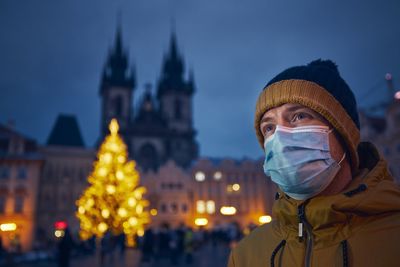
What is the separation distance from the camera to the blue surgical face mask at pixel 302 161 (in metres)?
1.86

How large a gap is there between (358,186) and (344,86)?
57 cm

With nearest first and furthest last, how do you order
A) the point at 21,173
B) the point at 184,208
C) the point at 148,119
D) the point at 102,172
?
the point at 102,172, the point at 21,173, the point at 184,208, the point at 148,119

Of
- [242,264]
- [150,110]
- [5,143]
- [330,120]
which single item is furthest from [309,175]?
[150,110]

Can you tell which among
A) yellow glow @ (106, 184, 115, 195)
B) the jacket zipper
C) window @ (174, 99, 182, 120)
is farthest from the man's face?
window @ (174, 99, 182, 120)

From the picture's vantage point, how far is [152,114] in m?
66.8

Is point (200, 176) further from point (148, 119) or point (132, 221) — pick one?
point (132, 221)

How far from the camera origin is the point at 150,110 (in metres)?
67.4

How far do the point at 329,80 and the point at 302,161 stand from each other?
1.57 feet

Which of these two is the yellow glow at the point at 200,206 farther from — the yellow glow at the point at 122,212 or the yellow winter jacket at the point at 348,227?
the yellow winter jacket at the point at 348,227

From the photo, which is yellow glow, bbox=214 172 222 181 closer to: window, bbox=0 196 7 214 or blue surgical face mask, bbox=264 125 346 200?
window, bbox=0 196 7 214

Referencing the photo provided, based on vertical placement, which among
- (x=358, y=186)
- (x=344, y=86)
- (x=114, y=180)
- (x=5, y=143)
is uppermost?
(x=5, y=143)

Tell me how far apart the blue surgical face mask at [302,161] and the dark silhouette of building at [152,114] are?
56.7m

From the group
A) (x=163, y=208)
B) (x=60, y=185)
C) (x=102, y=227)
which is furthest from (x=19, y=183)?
(x=102, y=227)

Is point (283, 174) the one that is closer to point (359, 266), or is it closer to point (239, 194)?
point (359, 266)
